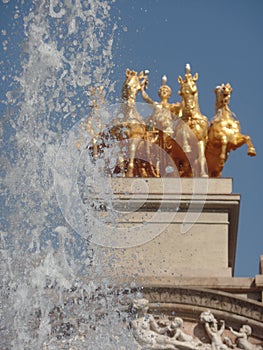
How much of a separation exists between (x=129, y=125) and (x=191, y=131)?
122 centimetres

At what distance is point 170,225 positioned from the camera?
1025 inches

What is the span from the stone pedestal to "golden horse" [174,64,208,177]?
0.81m

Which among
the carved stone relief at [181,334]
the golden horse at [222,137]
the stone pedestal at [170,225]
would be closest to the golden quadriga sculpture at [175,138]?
the golden horse at [222,137]

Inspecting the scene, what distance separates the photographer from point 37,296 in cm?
2039

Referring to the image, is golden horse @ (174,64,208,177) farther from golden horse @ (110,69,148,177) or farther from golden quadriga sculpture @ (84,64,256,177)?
golden horse @ (110,69,148,177)

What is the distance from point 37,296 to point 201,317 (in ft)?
9.89

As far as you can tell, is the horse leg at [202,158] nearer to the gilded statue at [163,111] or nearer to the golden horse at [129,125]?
the gilded statue at [163,111]

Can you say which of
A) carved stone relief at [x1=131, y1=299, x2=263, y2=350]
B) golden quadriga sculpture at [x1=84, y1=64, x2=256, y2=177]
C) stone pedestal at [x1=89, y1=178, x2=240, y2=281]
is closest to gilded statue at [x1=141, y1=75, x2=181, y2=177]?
golden quadriga sculpture at [x1=84, y1=64, x2=256, y2=177]

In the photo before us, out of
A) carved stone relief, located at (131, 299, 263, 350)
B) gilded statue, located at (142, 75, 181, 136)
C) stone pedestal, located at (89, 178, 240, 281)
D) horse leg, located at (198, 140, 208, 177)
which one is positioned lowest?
carved stone relief, located at (131, 299, 263, 350)

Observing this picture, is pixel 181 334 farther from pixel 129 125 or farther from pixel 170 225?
pixel 129 125

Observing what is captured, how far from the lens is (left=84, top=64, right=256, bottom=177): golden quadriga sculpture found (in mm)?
27750

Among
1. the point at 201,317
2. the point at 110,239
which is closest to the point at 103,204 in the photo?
the point at 110,239

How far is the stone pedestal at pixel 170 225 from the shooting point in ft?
82.0

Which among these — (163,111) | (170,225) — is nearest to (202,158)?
(163,111)
